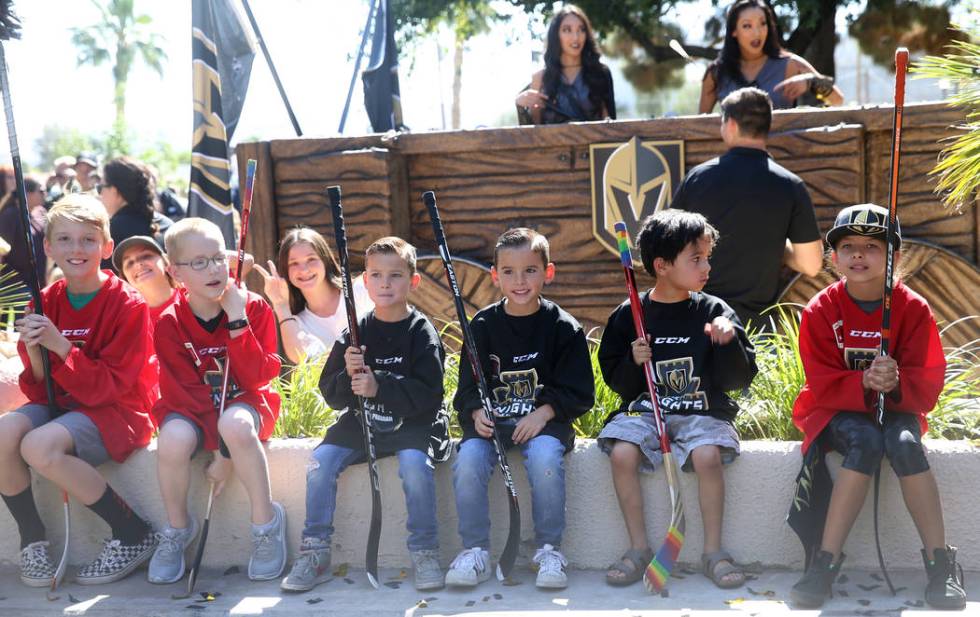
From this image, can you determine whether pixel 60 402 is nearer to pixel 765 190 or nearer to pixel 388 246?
pixel 388 246

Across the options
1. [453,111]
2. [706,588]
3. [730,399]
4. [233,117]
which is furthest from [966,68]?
[453,111]

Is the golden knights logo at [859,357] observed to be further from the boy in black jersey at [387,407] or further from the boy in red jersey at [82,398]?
the boy in red jersey at [82,398]

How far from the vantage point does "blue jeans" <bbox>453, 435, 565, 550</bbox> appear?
3.71m

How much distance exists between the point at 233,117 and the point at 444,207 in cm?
143

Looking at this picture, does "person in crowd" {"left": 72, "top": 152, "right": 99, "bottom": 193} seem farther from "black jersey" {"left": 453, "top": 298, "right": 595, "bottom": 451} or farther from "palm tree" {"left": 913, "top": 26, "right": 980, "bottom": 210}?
"palm tree" {"left": 913, "top": 26, "right": 980, "bottom": 210}

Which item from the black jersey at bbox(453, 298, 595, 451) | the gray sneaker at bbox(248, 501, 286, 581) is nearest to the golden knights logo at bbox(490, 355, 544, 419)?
the black jersey at bbox(453, 298, 595, 451)

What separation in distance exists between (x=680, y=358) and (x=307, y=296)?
191 cm

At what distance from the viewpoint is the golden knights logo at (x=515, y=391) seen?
3.91 m

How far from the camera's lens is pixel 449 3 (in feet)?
45.5

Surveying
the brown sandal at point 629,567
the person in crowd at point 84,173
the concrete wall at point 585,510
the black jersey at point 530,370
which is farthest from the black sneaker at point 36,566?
the person in crowd at point 84,173

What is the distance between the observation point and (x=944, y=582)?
334 centimetres

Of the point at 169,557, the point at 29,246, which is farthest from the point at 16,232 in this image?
the point at 169,557

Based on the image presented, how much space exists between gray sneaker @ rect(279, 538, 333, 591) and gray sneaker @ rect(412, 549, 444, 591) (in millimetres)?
331

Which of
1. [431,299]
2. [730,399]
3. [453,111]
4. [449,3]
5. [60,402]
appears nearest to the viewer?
[730,399]
